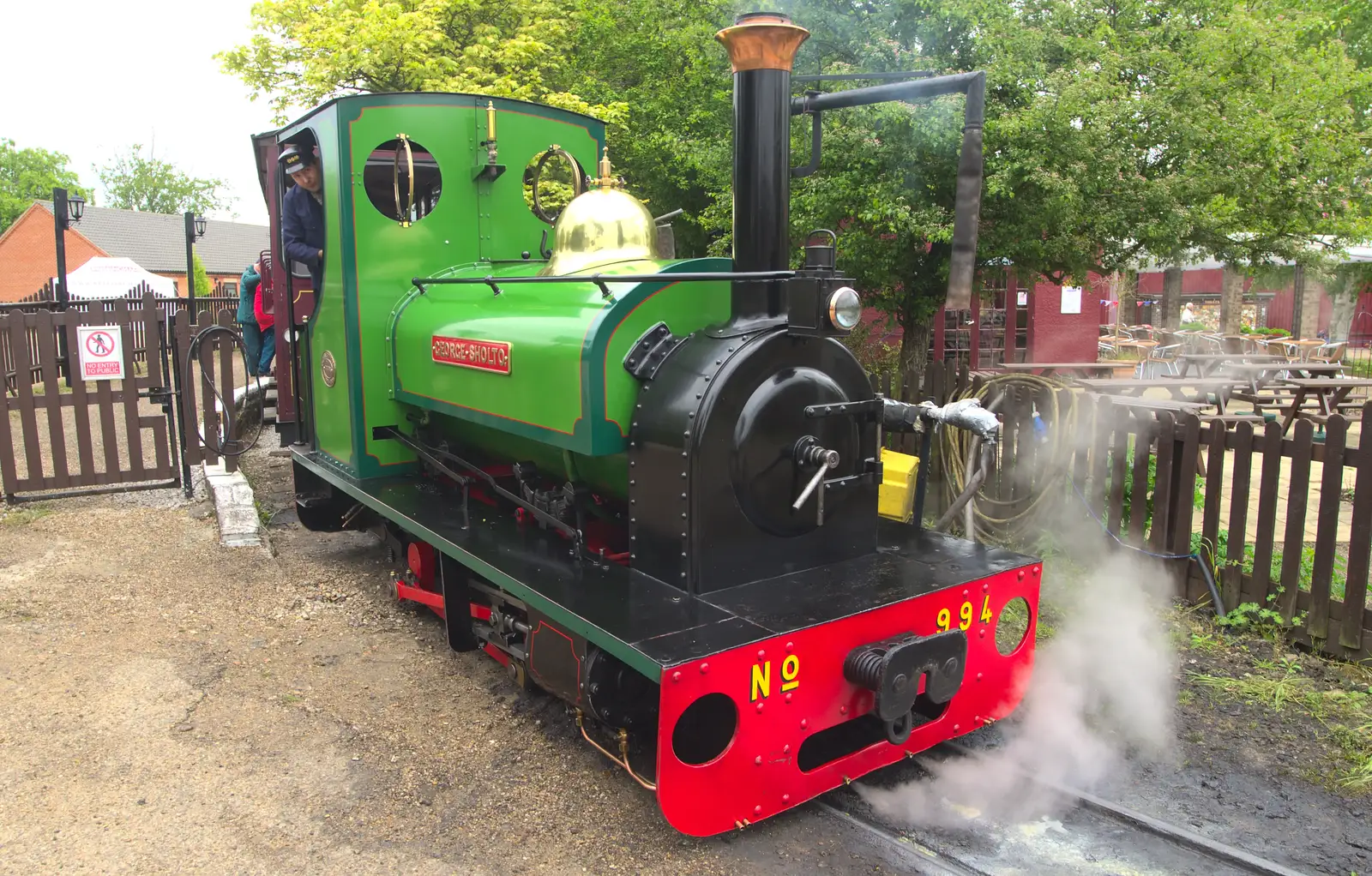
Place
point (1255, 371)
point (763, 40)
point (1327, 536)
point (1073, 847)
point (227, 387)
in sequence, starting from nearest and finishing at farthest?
1. point (1073, 847)
2. point (763, 40)
3. point (1327, 536)
4. point (227, 387)
5. point (1255, 371)

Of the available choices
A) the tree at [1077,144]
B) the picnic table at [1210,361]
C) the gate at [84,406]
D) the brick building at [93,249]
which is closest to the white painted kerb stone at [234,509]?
the gate at [84,406]

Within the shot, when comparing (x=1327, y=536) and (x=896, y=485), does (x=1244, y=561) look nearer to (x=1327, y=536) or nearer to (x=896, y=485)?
(x=1327, y=536)

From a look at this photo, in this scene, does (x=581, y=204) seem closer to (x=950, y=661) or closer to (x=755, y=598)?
(x=755, y=598)

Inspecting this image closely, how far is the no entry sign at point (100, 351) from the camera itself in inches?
288

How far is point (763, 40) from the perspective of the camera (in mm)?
3154

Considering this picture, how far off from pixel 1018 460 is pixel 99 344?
6.91 m

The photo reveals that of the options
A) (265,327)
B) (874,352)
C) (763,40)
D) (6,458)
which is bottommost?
(6,458)

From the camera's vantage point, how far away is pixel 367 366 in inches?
198

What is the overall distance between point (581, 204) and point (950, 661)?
2.46 metres

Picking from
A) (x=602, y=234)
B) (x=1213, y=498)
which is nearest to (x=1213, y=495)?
(x=1213, y=498)

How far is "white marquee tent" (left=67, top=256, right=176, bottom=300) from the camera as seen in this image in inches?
1496

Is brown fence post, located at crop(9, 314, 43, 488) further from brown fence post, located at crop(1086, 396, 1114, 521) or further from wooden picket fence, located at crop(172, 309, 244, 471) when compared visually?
brown fence post, located at crop(1086, 396, 1114, 521)

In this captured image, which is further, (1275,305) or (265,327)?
(1275,305)

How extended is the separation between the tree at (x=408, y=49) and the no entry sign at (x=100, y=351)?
673cm
